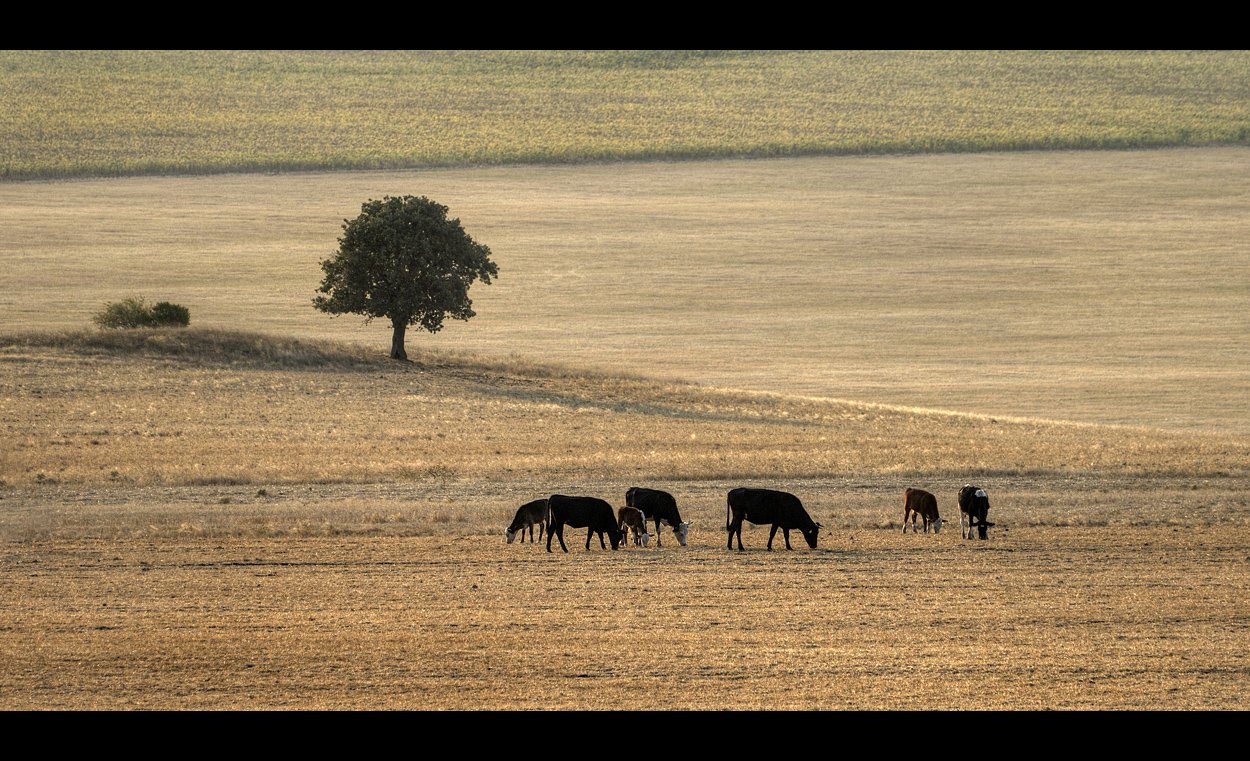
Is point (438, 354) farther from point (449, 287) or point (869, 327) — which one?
point (869, 327)

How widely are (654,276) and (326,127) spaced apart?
5813 centimetres

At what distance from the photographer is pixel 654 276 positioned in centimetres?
9044

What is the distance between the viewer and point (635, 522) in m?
25.9

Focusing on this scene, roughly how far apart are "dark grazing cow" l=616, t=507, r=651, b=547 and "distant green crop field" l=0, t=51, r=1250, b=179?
104895mm

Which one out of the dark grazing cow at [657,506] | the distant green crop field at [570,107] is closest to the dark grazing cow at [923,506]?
the dark grazing cow at [657,506]

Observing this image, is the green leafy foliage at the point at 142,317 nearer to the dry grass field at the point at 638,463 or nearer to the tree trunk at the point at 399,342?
the dry grass field at the point at 638,463

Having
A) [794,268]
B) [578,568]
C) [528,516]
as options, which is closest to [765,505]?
[578,568]

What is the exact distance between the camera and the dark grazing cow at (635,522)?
25.9m

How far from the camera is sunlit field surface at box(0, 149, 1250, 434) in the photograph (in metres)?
65.4

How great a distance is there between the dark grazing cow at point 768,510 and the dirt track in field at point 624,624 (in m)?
0.46

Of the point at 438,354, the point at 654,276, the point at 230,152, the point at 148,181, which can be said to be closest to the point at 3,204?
the point at 148,181

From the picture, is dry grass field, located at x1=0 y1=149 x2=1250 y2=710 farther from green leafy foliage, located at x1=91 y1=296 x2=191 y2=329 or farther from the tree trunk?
green leafy foliage, located at x1=91 y1=296 x2=191 y2=329

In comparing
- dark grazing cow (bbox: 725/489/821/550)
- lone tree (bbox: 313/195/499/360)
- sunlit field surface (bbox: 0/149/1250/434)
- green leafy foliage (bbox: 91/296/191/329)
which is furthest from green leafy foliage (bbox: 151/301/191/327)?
dark grazing cow (bbox: 725/489/821/550)

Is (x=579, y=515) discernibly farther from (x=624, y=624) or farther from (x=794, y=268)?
(x=794, y=268)
